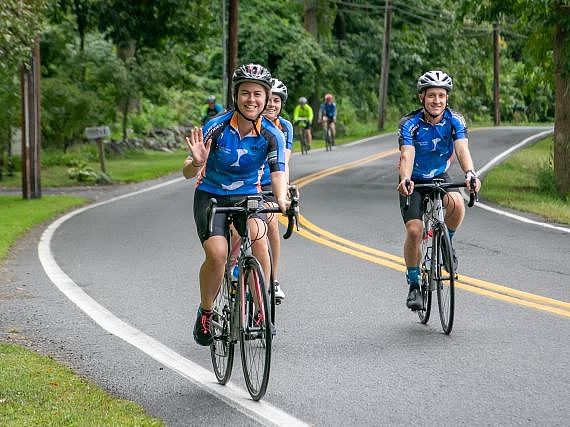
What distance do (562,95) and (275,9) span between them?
95.7 ft

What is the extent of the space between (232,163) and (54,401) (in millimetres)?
1914

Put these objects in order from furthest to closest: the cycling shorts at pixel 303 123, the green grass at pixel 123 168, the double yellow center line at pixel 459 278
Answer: the cycling shorts at pixel 303 123 < the green grass at pixel 123 168 < the double yellow center line at pixel 459 278

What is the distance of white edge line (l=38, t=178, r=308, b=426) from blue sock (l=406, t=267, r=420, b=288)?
2116 millimetres

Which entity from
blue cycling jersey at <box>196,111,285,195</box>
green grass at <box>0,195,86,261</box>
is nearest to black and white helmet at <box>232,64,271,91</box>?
blue cycling jersey at <box>196,111,285,195</box>

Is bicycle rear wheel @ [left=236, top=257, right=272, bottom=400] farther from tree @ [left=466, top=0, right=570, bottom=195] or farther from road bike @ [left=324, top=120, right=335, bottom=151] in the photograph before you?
road bike @ [left=324, top=120, right=335, bottom=151]

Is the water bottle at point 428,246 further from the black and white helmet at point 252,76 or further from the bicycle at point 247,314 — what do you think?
the black and white helmet at point 252,76

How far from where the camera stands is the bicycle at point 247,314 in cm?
684

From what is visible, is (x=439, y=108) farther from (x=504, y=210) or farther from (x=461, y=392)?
(x=504, y=210)

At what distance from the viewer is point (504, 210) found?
62.8 feet

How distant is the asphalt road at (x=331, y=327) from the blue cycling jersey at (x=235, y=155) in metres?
1.28

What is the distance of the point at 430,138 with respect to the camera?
9281mm

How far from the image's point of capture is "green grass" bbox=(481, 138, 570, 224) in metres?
18.9

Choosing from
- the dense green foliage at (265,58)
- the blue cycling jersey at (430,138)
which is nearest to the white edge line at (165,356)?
the blue cycling jersey at (430,138)

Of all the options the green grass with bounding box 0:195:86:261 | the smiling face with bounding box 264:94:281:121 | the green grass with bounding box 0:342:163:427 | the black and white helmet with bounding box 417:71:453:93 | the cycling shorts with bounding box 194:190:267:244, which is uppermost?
the black and white helmet with bounding box 417:71:453:93
